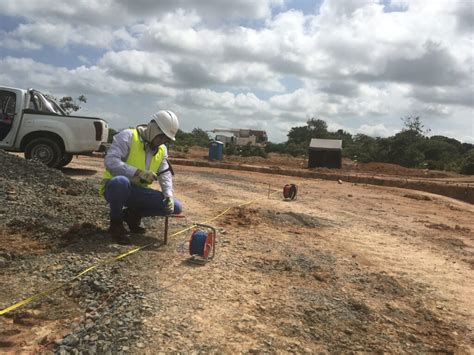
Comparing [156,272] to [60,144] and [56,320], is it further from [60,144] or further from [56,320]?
[60,144]

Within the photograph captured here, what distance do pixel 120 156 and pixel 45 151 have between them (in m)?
6.27

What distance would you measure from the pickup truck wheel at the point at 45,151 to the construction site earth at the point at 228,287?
2.87m

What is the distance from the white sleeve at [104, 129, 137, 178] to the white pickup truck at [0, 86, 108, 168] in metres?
6.02

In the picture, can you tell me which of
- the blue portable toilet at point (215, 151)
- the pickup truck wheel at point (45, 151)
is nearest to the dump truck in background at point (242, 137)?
the blue portable toilet at point (215, 151)

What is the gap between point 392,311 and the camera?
12.4 ft

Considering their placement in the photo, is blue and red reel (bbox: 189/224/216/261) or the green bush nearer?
blue and red reel (bbox: 189/224/216/261)

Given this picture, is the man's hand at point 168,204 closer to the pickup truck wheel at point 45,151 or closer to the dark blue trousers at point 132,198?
the dark blue trousers at point 132,198

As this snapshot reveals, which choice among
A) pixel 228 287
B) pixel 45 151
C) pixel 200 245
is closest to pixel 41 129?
pixel 45 151

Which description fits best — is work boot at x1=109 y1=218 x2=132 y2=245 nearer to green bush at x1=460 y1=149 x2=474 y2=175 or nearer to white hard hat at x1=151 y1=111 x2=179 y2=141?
white hard hat at x1=151 y1=111 x2=179 y2=141

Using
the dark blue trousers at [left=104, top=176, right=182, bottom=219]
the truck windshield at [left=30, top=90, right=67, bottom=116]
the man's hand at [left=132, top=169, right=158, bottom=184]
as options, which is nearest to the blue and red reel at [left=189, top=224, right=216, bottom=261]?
the dark blue trousers at [left=104, top=176, right=182, bottom=219]

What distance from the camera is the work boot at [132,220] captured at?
5.08 metres

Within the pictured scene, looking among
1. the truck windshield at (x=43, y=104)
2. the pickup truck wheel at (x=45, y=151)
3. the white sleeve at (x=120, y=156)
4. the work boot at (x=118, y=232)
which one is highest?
the truck windshield at (x=43, y=104)

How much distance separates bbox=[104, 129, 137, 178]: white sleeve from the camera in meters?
4.54

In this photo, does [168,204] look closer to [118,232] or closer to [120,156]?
[118,232]
